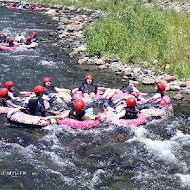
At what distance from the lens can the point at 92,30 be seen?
2384 cm

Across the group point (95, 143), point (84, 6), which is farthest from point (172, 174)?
point (84, 6)

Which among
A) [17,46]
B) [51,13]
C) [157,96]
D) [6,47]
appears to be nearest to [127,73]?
[157,96]

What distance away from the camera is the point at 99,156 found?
1041 centimetres

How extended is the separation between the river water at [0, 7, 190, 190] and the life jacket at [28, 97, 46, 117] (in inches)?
28.9

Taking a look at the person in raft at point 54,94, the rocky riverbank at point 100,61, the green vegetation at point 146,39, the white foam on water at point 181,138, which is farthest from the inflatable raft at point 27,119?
the green vegetation at point 146,39

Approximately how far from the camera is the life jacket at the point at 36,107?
12.5 m

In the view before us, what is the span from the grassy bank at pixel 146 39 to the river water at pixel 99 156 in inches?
193

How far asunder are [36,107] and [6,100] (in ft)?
4.46

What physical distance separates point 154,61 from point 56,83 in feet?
17.6

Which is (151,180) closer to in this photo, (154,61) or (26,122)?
(26,122)

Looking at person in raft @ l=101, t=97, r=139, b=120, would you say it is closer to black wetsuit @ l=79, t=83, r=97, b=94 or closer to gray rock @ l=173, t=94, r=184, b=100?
black wetsuit @ l=79, t=83, r=97, b=94

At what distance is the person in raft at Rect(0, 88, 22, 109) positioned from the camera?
1314cm

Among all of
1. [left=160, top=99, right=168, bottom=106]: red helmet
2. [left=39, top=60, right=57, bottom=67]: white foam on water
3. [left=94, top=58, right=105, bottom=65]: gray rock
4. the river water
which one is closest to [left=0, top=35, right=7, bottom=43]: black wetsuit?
[left=39, top=60, right=57, bottom=67]: white foam on water

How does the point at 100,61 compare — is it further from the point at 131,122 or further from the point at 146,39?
the point at 131,122
